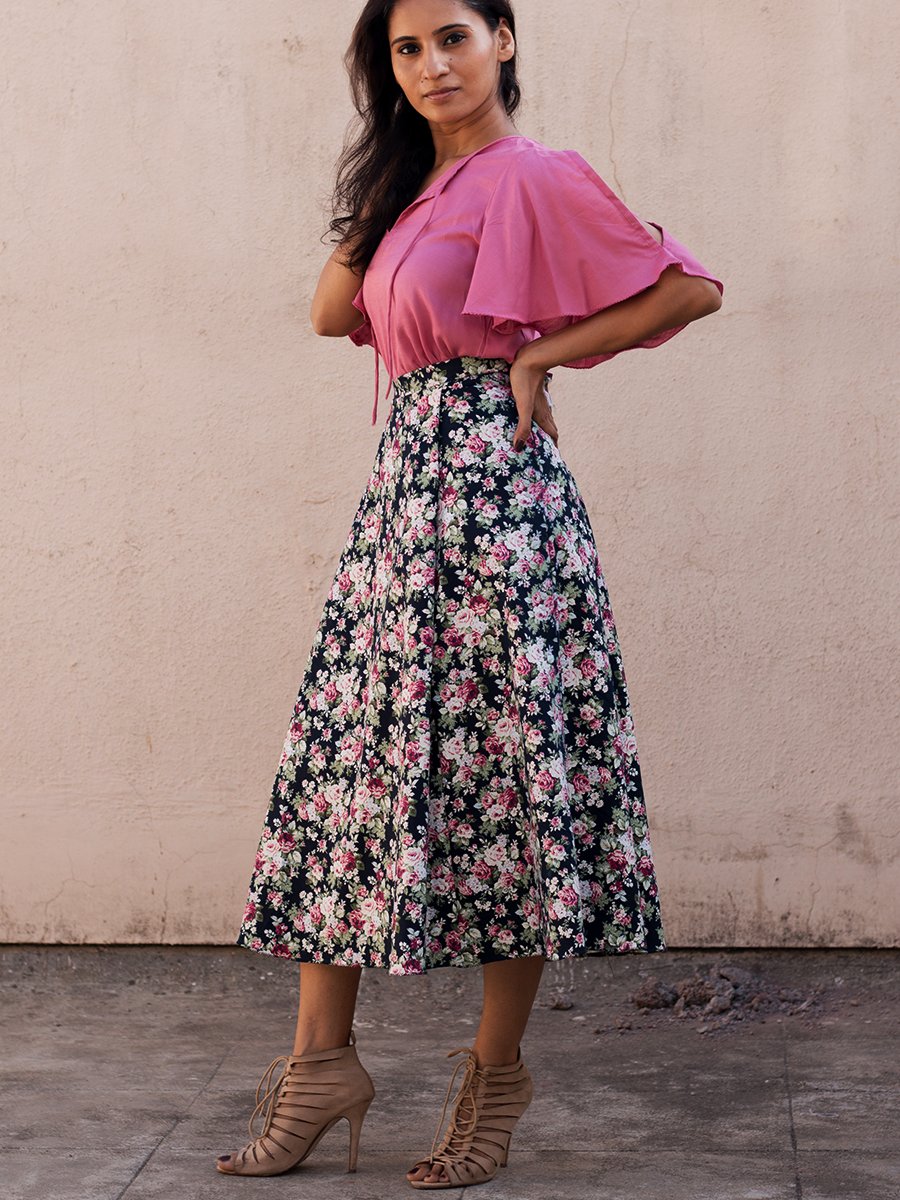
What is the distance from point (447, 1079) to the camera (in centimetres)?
283

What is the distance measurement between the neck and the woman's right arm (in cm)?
28

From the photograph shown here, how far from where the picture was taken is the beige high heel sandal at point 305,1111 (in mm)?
2293

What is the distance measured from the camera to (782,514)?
3.45 m

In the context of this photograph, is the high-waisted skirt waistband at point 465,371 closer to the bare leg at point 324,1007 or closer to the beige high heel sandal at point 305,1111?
the bare leg at point 324,1007

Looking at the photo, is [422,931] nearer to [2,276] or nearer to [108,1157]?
[108,1157]

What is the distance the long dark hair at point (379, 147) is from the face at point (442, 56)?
0.20 ft

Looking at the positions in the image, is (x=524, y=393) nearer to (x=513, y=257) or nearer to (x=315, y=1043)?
(x=513, y=257)

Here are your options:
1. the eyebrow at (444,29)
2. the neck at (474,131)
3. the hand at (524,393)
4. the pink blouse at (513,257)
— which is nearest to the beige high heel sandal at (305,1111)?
the hand at (524,393)

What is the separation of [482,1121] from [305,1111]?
316 mm

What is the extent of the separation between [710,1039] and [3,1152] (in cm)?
159

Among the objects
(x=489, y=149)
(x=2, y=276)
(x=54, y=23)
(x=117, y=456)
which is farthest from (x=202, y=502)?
(x=489, y=149)

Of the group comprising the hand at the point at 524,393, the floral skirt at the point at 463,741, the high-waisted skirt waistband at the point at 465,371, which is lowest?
the floral skirt at the point at 463,741

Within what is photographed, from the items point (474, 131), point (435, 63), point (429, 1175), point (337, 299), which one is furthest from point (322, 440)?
point (429, 1175)

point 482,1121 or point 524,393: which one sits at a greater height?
point 524,393
